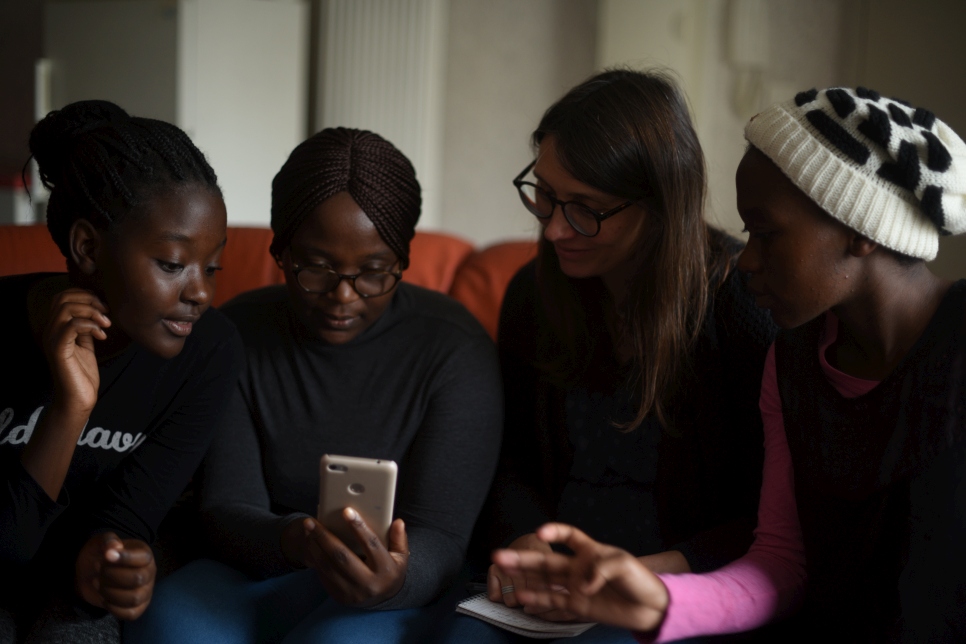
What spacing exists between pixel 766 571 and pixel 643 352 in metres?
0.39

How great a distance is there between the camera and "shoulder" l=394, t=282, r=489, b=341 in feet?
4.96

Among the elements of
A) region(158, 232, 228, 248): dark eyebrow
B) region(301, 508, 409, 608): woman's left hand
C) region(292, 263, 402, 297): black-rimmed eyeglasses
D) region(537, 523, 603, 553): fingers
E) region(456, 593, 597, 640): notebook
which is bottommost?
region(456, 593, 597, 640): notebook

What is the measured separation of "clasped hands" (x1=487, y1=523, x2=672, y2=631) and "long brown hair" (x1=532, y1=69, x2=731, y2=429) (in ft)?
1.23

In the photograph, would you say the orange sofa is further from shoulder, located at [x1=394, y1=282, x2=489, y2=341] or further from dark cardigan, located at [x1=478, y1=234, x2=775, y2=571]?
dark cardigan, located at [x1=478, y1=234, x2=775, y2=571]

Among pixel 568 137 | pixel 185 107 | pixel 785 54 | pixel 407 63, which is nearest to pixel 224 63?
pixel 185 107

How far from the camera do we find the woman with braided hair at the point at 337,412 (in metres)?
1.25

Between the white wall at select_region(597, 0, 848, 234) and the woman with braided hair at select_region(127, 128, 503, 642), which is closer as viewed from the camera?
the woman with braided hair at select_region(127, 128, 503, 642)

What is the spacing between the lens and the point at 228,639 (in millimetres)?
1190

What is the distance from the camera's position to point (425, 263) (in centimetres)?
193

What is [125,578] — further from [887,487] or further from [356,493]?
[887,487]

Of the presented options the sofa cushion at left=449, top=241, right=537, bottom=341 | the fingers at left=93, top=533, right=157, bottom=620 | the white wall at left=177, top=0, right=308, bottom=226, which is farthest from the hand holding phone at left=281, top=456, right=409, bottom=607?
the white wall at left=177, top=0, right=308, bottom=226

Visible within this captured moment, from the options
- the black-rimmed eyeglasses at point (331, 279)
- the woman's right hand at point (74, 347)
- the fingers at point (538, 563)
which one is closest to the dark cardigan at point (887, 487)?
the fingers at point (538, 563)

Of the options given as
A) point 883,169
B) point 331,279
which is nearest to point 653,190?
point 883,169

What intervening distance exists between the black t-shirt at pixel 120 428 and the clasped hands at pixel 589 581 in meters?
0.59
